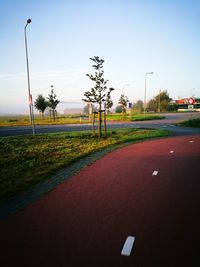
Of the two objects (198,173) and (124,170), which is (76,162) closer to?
(124,170)


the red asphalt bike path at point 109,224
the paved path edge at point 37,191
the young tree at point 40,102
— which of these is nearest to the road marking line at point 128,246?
the red asphalt bike path at point 109,224

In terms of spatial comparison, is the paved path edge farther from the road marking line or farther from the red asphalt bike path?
the road marking line

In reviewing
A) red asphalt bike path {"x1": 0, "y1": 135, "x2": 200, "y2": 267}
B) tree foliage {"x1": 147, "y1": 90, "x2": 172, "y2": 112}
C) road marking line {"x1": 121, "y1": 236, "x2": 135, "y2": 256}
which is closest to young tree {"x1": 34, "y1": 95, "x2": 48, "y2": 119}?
red asphalt bike path {"x1": 0, "y1": 135, "x2": 200, "y2": 267}

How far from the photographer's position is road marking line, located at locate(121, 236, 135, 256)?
295 cm

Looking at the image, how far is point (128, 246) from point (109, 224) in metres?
0.68

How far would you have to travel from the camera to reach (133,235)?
335cm

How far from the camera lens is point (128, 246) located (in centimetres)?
308

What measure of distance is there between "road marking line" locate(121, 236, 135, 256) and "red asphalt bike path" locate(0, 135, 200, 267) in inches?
2.4

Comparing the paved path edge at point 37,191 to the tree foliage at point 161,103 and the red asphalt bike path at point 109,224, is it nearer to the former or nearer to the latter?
the red asphalt bike path at point 109,224

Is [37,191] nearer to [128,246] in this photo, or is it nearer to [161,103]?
[128,246]

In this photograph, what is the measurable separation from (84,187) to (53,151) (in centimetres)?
538

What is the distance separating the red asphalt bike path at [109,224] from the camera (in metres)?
2.88

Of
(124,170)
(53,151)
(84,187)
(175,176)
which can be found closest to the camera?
(84,187)

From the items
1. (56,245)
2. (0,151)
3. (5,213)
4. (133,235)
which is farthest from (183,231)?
(0,151)
